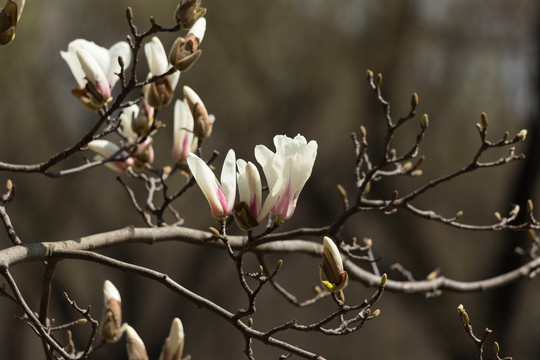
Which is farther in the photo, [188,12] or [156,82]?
[156,82]

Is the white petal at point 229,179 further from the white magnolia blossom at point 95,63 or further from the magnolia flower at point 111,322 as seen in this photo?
the white magnolia blossom at point 95,63

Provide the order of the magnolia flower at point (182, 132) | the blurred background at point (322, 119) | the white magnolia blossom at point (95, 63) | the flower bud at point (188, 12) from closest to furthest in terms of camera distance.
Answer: the flower bud at point (188, 12) < the white magnolia blossom at point (95, 63) < the magnolia flower at point (182, 132) < the blurred background at point (322, 119)

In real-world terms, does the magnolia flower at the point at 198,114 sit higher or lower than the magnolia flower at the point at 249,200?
higher

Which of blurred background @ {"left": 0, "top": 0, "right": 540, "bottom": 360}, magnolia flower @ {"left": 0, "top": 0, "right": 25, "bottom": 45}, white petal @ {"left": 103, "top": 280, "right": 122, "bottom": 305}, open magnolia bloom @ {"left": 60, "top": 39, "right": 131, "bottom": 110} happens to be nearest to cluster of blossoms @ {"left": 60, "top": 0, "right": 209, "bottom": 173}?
open magnolia bloom @ {"left": 60, "top": 39, "right": 131, "bottom": 110}

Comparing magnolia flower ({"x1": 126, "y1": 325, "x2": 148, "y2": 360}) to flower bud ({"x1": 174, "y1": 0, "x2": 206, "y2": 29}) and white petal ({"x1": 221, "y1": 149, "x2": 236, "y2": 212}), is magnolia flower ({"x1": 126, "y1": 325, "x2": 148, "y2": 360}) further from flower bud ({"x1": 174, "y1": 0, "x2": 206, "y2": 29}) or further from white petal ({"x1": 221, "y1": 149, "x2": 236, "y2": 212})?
flower bud ({"x1": 174, "y1": 0, "x2": 206, "y2": 29})

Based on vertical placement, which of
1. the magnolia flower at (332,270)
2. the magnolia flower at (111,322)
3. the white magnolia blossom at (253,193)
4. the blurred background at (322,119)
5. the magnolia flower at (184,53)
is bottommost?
the magnolia flower at (111,322)

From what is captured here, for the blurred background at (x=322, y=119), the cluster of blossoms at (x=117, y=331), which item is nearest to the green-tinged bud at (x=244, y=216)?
the cluster of blossoms at (x=117, y=331)

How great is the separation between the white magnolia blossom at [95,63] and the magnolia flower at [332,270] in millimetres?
412

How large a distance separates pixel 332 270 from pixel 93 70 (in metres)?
0.46

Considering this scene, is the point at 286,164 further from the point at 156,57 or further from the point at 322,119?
the point at 322,119

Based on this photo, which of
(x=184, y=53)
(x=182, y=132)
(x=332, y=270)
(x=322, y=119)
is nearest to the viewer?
(x=332, y=270)

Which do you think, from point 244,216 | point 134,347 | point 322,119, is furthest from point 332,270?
point 322,119

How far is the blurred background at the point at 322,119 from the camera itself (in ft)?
12.2

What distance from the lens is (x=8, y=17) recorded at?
29.9 inches
